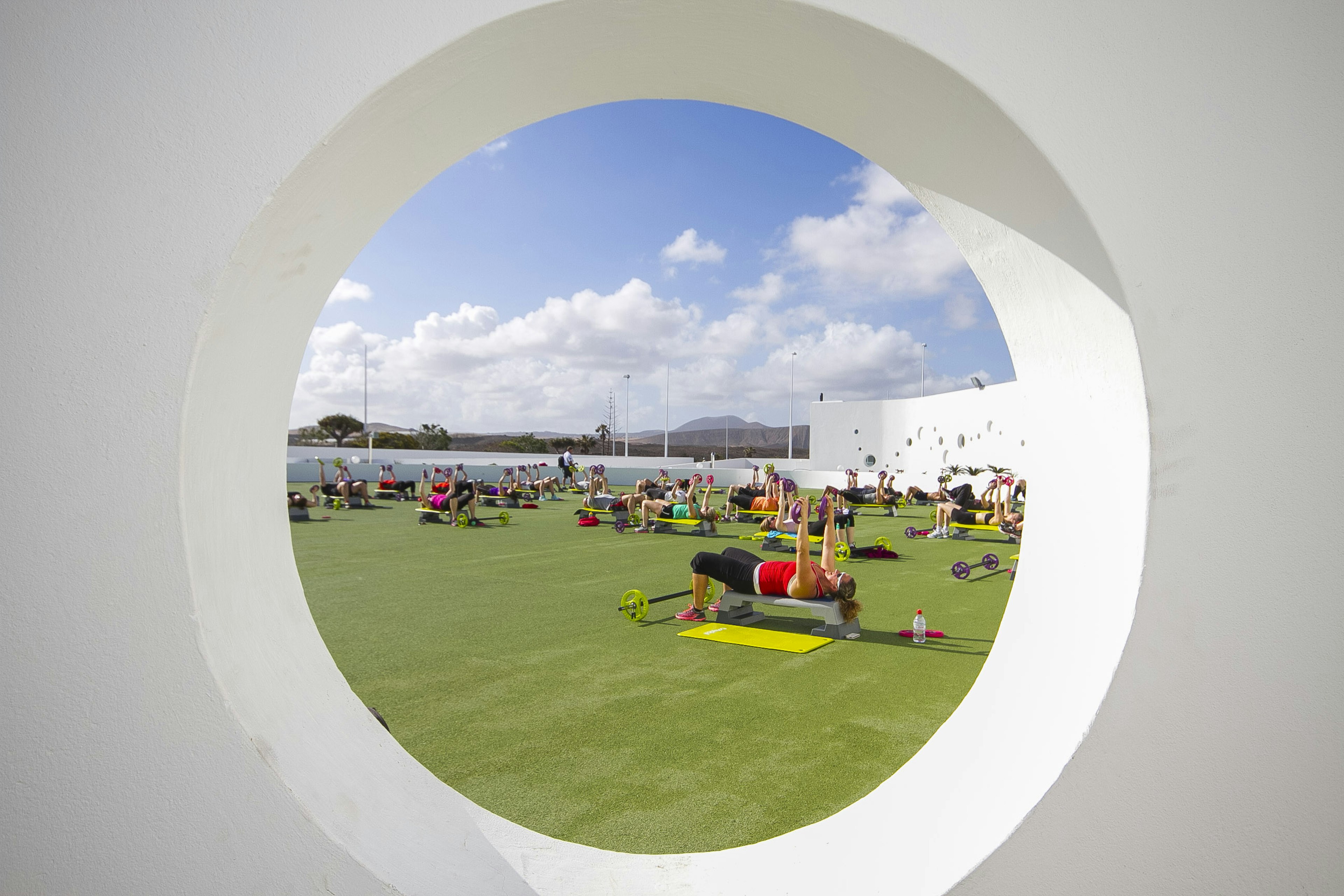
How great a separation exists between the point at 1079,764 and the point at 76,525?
2316 mm

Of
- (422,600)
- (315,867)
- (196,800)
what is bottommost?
(422,600)

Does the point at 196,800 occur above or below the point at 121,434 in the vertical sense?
below

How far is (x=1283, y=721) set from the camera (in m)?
1.68

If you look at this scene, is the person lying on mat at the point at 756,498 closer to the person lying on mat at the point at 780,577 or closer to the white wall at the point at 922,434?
the white wall at the point at 922,434

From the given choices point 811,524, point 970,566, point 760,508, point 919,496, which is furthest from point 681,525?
point 919,496

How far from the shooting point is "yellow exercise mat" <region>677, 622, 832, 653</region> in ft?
19.6

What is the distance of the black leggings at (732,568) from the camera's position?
6.71 m

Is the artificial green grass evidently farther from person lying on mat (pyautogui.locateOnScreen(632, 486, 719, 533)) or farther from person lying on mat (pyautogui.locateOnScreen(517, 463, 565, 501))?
person lying on mat (pyautogui.locateOnScreen(517, 463, 565, 501))

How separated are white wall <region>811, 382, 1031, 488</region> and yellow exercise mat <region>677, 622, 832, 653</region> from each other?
14638 millimetres

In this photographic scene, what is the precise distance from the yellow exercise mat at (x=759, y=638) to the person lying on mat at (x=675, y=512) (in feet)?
25.3

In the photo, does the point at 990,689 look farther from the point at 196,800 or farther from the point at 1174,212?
the point at 196,800

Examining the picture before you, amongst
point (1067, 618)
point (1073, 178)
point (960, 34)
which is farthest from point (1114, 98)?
point (1067, 618)

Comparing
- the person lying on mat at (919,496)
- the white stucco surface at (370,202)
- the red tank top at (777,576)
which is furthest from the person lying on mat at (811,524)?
the white stucco surface at (370,202)

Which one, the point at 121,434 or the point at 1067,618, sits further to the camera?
the point at 1067,618
